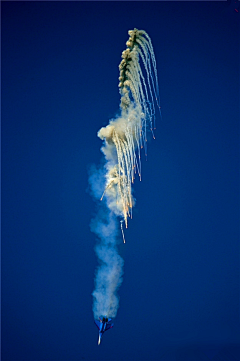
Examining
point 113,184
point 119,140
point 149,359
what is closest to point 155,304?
point 149,359

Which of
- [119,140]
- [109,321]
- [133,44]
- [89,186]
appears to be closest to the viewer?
[133,44]

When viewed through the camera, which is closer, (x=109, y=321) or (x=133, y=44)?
(x=133, y=44)

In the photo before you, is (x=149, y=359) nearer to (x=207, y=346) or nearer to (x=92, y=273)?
(x=207, y=346)

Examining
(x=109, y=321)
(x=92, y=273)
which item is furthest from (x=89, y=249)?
(x=109, y=321)

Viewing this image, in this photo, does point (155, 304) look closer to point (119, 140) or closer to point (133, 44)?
point (119, 140)

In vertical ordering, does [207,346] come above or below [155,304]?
below

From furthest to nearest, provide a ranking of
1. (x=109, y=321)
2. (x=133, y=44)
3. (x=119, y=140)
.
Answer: (x=109, y=321) < (x=119, y=140) < (x=133, y=44)

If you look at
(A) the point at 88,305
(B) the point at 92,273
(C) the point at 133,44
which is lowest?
(A) the point at 88,305
